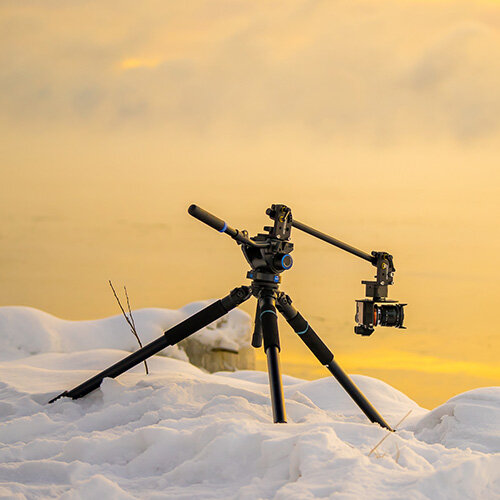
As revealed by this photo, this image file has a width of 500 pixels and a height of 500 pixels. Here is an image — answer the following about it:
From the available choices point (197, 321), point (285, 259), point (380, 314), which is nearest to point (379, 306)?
point (380, 314)

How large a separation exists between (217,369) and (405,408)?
5533mm

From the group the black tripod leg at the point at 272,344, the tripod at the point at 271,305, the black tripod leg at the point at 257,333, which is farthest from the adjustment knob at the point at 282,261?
the black tripod leg at the point at 257,333

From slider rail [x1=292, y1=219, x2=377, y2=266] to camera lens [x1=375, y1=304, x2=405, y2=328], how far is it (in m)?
0.35

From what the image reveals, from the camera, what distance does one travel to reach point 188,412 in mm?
4273

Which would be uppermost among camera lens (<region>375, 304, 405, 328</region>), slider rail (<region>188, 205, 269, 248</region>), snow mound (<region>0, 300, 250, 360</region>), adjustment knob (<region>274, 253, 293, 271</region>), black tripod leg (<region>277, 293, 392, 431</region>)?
slider rail (<region>188, 205, 269, 248</region>)

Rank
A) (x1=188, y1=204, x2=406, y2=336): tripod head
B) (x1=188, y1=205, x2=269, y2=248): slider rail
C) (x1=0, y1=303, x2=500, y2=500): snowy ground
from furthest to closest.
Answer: (x1=188, y1=204, x2=406, y2=336): tripod head → (x1=188, y1=205, x2=269, y2=248): slider rail → (x1=0, y1=303, x2=500, y2=500): snowy ground

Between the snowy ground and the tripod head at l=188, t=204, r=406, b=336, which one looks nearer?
the snowy ground

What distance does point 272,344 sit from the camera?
13.8 feet

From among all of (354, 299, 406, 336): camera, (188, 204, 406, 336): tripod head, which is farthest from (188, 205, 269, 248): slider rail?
(354, 299, 406, 336): camera

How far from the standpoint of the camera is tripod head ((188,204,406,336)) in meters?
4.21

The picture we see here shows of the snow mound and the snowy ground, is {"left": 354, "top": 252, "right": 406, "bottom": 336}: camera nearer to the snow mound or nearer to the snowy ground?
the snowy ground

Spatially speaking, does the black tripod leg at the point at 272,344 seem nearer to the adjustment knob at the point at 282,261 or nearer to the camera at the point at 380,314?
the adjustment knob at the point at 282,261

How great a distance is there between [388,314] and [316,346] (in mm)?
613

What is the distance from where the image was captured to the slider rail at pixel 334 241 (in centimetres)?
463
